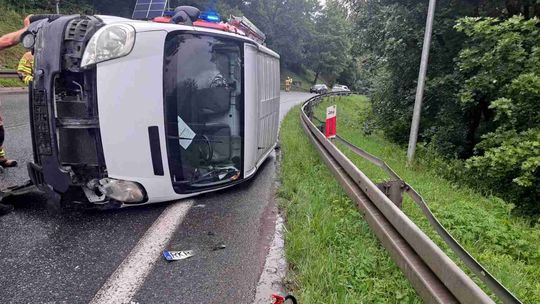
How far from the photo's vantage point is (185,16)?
187 inches

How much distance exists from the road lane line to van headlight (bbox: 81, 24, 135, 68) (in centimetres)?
151

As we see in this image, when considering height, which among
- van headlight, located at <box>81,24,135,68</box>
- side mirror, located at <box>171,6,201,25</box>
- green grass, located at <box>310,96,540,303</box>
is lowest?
green grass, located at <box>310,96,540,303</box>

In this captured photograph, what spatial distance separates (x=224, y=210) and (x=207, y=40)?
1.76 m

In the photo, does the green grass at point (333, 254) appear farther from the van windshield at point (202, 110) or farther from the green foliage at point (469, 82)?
the green foliage at point (469, 82)

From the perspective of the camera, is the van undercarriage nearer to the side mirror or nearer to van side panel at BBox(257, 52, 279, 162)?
the side mirror

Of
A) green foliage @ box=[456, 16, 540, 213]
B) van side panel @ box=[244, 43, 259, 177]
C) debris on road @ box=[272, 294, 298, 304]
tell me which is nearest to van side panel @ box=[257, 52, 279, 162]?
van side panel @ box=[244, 43, 259, 177]

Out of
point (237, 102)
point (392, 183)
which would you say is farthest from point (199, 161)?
point (392, 183)

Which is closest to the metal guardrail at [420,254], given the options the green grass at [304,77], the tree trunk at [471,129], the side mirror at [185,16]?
the side mirror at [185,16]

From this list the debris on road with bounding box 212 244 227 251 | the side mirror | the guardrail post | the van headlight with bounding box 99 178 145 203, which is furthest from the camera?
the side mirror

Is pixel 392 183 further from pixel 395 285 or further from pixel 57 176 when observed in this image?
pixel 57 176

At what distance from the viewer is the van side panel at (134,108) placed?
3.41m

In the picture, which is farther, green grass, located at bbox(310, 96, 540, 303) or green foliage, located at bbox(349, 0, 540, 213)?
green foliage, located at bbox(349, 0, 540, 213)

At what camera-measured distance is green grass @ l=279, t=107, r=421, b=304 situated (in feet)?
8.30

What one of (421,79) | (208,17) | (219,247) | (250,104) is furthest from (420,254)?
(421,79)
